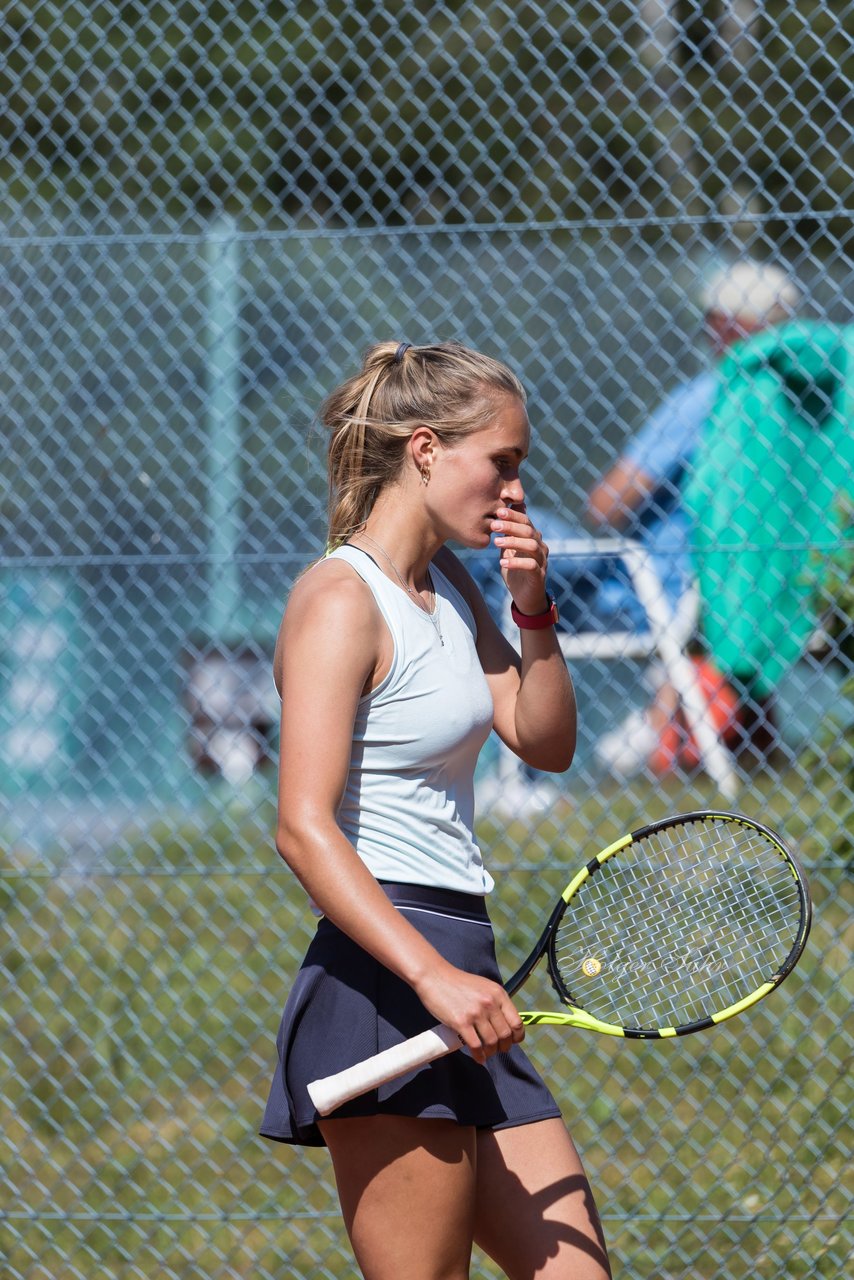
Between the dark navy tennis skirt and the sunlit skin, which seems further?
the sunlit skin

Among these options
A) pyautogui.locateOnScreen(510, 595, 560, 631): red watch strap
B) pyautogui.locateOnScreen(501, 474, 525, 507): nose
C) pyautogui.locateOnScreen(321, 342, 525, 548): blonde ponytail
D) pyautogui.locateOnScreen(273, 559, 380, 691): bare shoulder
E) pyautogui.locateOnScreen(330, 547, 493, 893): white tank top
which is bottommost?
pyautogui.locateOnScreen(330, 547, 493, 893): white tank top

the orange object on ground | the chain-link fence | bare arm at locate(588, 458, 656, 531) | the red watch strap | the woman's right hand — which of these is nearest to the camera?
the woman's right hand

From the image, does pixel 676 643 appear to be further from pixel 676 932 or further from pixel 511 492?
pixel 511 492

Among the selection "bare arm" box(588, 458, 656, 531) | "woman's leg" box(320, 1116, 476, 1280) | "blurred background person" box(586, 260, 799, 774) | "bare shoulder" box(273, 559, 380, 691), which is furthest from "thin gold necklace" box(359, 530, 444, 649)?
"bare arm" box(588, 458, 656, 531)

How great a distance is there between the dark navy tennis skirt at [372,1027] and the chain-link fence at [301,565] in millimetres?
1227

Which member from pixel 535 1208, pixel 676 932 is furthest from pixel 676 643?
pixel 535 1208

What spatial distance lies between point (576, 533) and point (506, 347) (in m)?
Answer: 0.50

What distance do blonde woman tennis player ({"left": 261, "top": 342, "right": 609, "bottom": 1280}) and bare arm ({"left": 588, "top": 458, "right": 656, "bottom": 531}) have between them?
154 centimetres

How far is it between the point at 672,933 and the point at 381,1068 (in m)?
0.83

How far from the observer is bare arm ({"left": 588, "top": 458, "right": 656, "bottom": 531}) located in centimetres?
362

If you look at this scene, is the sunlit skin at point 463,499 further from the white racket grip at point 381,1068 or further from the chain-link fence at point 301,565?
the chain-link fence at point 301,565

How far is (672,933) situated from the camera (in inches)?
96.8

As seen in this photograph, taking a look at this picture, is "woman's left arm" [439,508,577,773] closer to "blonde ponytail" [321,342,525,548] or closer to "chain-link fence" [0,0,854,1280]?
"blonde ponytail" [321,342,525,548]

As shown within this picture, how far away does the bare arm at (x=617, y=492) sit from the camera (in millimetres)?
3615
